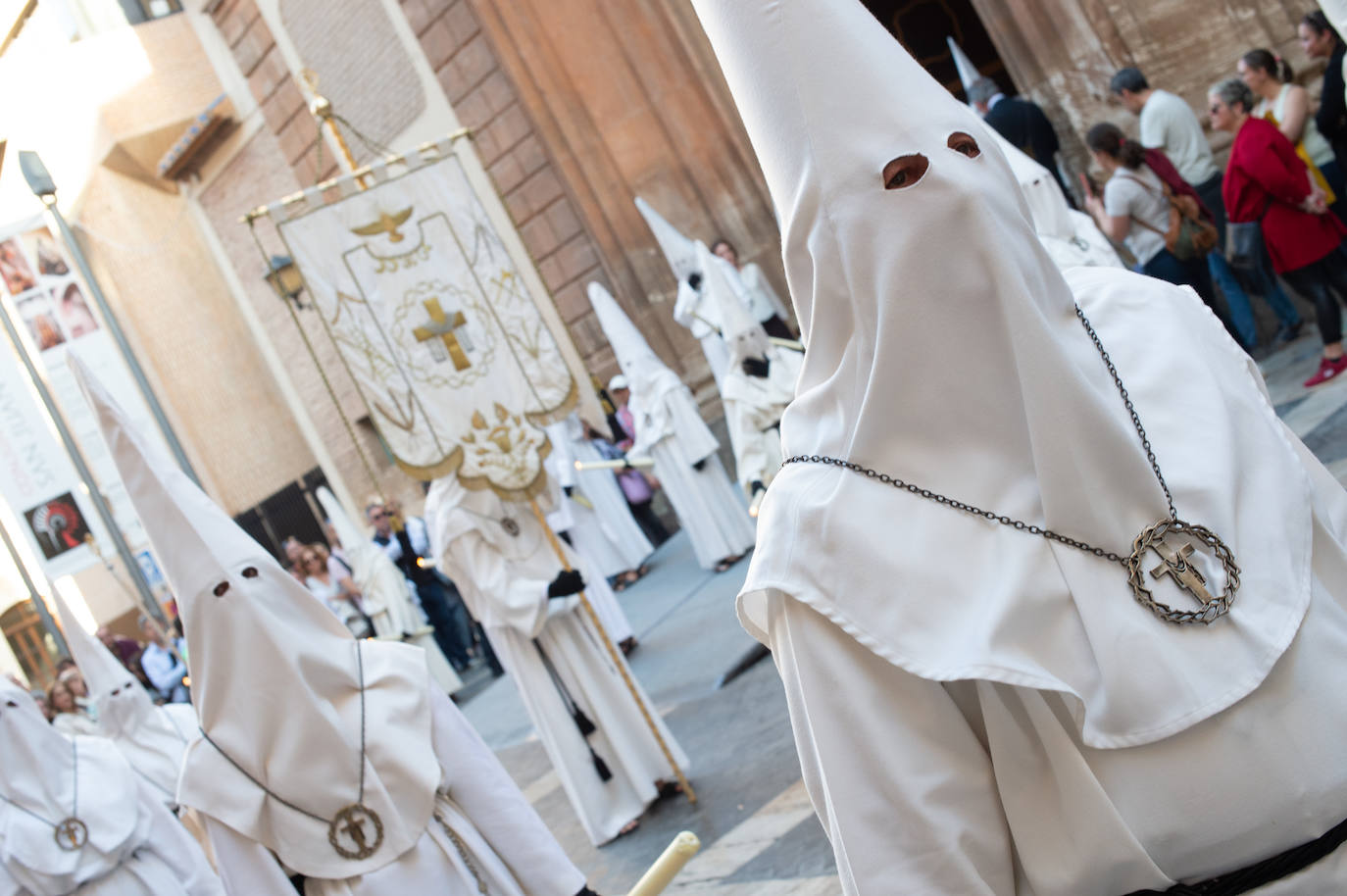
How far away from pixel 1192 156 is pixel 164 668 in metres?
10.7

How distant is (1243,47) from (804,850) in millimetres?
7261

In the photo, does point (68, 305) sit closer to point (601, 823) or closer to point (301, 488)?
point (301, 488)

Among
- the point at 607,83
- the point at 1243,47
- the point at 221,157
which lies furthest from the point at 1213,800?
the point at 221,157

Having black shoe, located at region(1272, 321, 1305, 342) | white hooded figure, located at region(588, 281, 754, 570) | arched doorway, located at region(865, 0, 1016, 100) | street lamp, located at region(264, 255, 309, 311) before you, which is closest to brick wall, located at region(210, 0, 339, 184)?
street lamp, located at region(264, 255, 309, 311)

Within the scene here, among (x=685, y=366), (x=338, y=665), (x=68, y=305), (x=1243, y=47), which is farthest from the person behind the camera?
(x=68, y=305)

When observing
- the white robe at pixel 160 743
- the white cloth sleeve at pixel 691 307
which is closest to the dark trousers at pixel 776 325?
the white cloth sleeve at pixel 691 307

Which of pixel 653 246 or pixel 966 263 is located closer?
pixel 966 263

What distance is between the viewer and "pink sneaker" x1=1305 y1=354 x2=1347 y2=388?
6.87m

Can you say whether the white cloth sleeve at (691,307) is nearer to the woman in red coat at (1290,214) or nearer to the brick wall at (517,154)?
the brick wall at (517,154)

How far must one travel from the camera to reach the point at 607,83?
1447cm

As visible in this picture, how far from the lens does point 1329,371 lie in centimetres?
691

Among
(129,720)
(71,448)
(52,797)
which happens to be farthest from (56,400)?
(52,797)

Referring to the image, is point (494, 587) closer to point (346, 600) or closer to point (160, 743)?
point (160, 743)

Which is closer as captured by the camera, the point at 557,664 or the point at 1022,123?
the point at 557,664
